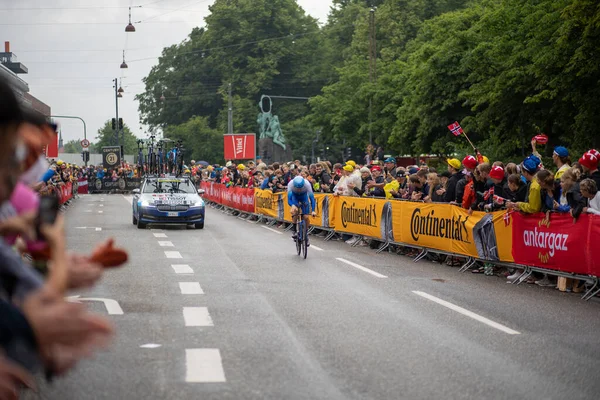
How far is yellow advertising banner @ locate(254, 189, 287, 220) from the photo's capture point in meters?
31.7

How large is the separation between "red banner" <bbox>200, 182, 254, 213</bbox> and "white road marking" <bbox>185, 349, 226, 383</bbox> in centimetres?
2794

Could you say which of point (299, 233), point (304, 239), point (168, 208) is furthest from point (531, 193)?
point (168, 208)

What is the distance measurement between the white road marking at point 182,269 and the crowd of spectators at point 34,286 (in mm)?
12944

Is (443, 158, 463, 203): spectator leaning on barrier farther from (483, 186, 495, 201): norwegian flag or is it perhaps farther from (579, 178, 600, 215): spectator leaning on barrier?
(579, 178, 600, 215): spectator leaning on barrier

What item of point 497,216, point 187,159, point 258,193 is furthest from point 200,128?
point 497,216

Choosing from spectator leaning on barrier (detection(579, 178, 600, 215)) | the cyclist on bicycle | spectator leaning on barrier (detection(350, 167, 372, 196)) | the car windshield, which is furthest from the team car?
spectator leaning on barrier (detection(579, 178, 600, 215))

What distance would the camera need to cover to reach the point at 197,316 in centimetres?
1114

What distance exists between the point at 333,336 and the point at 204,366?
1.97m

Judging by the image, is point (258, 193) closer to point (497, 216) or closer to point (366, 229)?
point (366, 229)

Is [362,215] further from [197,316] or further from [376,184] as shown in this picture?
[197,316]

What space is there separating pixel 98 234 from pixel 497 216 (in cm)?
1260

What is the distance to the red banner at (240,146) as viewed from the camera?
7094 centimetres

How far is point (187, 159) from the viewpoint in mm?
100938

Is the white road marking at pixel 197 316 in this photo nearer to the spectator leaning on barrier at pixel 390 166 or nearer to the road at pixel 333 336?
the road at pixel 333 336
